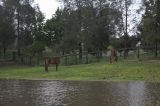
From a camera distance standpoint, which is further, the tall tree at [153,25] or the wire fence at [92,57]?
the wire fence at [92,57]

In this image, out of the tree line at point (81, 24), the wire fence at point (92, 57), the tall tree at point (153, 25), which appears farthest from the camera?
the tree line at point (81, 24)

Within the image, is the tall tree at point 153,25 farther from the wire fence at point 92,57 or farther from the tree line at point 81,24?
the tree line at point 81,24

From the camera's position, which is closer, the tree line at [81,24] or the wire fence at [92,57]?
the wire fence at [92,57]

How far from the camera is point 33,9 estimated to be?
70938mm

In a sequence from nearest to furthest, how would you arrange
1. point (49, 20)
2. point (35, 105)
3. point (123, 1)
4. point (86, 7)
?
point (35, 105), point (86, 7), point (123, 1), point (49, 20)

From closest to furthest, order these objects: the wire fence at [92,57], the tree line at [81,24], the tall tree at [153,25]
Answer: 1. the tall tree at [153,25]
2. the wire fence at [92,57]
3. the tree line at [81,24]

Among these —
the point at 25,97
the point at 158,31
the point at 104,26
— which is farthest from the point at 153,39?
the point at 25,97

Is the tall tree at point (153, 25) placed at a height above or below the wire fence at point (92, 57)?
above

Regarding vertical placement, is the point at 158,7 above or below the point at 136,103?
above

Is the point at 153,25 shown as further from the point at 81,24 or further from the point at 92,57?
the point at 81,24

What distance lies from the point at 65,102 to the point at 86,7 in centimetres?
4477

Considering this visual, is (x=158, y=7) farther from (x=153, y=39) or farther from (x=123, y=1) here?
(x=123, y=1)

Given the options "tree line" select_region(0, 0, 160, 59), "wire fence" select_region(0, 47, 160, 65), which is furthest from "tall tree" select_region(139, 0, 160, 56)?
"tree line" select_region(0, 0, 160, 59)

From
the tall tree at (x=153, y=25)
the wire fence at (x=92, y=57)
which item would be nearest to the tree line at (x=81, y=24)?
the wire fence at (x=92, y=57)
